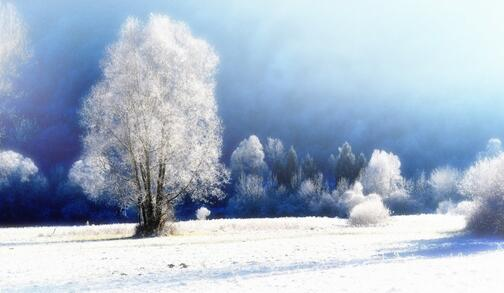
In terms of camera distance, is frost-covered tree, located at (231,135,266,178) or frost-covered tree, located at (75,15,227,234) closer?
frost-covered tree, located at (75,15,227,234)

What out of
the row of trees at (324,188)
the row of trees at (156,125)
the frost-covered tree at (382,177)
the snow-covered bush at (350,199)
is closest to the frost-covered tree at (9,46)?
the row of trees at (156,125)

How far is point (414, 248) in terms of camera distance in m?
23.3

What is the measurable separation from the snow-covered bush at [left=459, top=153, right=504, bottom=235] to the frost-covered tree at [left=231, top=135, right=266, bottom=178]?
351 ft

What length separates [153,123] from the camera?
109ft

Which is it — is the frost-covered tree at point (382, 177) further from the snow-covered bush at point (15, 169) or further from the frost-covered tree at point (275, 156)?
the snow-covered bush at point (15, 169)

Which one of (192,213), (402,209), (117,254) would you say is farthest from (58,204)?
(117,254)

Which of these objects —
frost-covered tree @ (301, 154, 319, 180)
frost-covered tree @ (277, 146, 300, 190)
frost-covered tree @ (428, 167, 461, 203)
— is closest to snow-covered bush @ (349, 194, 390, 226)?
frost-covered tree @ (428, 167, 461, 203)

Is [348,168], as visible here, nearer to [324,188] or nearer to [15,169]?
[324,188]

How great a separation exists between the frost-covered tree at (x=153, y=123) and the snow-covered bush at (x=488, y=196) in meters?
15.8

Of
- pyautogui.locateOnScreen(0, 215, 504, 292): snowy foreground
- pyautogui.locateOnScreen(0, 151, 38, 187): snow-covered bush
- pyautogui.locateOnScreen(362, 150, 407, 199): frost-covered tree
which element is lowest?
pyautogui.locateOnScreen(0, 215, 504, 292): snowy foreground

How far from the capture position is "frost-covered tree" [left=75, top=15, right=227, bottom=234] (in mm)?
33406

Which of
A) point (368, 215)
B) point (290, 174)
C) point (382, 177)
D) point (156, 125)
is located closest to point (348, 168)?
point (382, 177)

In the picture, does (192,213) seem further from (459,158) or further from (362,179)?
(459,158)

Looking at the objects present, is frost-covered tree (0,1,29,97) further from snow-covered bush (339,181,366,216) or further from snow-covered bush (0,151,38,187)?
snow-covered bush (0,151,38,187)
